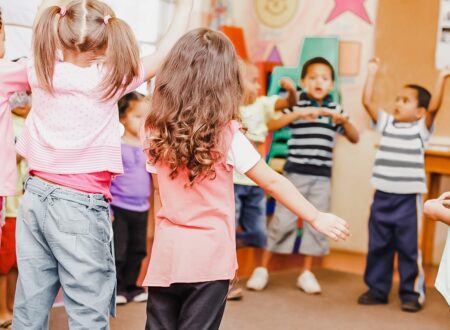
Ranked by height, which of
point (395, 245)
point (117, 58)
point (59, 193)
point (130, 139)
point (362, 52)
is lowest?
point (395, 245)

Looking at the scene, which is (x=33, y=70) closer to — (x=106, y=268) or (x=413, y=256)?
(x=106, y=268)

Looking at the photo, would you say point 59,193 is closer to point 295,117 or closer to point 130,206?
point 130,206

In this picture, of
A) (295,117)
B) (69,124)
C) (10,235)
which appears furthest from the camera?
(295,117)

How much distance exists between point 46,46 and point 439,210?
1.07 metres

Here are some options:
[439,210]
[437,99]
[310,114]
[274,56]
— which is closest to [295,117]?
[310,114]

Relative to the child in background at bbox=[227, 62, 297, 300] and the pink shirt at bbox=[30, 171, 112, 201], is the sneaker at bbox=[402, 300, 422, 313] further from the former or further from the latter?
the pink shirt at bbox=[30, 171, 112, 201]

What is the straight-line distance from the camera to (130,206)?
283 centimetres

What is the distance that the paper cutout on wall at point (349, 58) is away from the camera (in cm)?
418

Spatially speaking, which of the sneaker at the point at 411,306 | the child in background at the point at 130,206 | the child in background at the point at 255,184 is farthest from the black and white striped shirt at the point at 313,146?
the child in background at the point at 130,206

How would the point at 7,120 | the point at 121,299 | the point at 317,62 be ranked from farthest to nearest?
the point at 317,62 < the point at 121,299 < the point at 7,120

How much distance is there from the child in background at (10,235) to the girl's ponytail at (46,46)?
771mm

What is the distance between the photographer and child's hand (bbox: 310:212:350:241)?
1.55 metres

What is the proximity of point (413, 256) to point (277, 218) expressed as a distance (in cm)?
70

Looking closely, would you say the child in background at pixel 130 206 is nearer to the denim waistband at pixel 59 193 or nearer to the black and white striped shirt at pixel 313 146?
the black and white striped shirt at pixel 313 146
